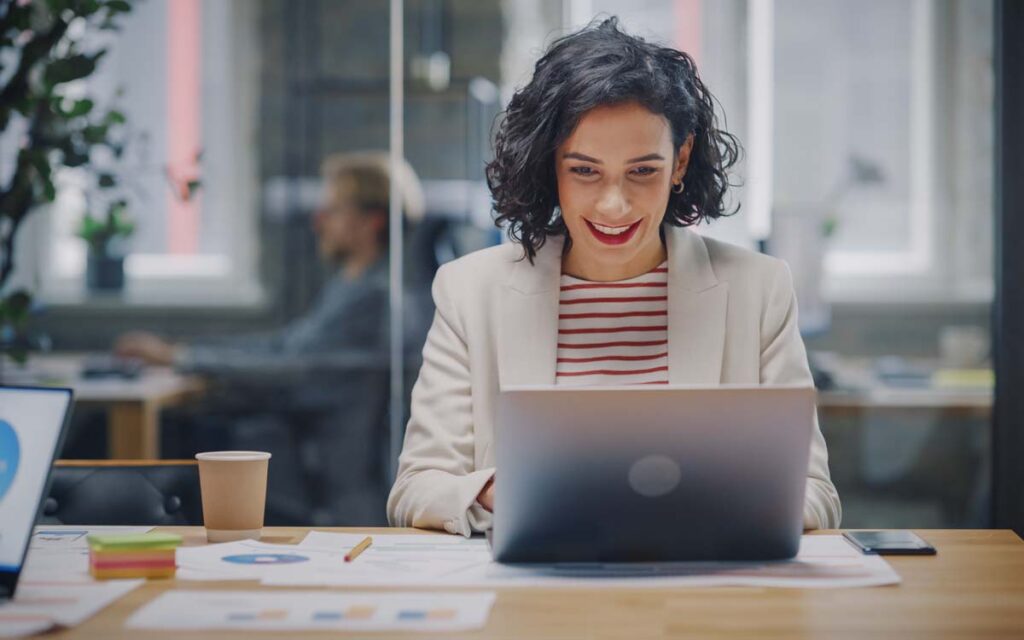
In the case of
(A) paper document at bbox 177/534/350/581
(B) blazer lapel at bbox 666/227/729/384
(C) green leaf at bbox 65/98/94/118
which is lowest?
(A) paper document at bbox 177/534/350/581

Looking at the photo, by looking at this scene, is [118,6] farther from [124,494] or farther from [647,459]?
[647,459]

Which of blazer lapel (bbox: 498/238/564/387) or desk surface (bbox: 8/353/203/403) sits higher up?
blazer lapel (bbox: 498/238/564/387)

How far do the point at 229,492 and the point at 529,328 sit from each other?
59 cm

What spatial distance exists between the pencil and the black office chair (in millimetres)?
457

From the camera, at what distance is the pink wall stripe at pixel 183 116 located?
3787 mm

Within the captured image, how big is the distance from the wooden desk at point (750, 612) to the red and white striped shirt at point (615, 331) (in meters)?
0.67

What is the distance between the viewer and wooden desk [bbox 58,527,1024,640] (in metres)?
Result: 1.18

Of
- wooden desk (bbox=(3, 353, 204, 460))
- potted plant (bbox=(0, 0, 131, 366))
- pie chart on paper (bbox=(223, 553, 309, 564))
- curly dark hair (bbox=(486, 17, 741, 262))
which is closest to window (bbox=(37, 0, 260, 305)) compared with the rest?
wooden desk (bbox=(3, 353, 204, 460))

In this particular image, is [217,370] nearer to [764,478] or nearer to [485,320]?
[485,320]

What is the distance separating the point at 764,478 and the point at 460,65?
2488 mm

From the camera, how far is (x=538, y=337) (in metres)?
2.00

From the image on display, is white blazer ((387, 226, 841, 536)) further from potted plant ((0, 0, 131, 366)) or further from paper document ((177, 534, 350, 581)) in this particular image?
potted plant ((0, 0, 131, 366))

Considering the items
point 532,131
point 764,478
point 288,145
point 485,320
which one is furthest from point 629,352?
point 288,145

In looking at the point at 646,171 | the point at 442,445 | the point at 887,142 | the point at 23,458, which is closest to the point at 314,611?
the point at 23,458
